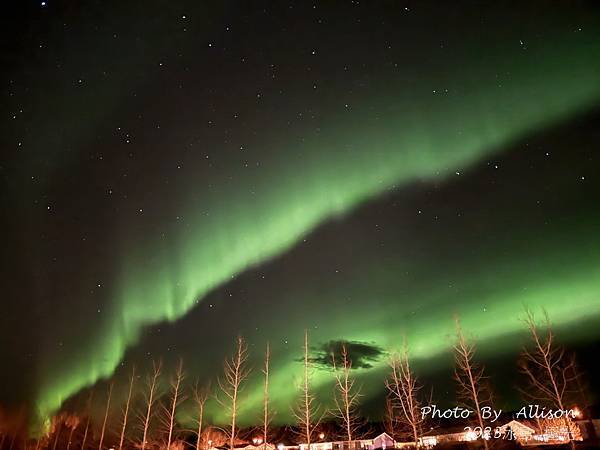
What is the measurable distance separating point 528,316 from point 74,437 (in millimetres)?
80090

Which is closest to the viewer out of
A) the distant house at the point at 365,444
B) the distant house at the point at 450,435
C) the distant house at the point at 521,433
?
the distant house at the point at 521,433

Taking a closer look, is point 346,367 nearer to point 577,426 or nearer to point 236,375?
point 236,375

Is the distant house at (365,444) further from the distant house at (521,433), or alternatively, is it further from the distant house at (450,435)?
the distant house at (521,433)

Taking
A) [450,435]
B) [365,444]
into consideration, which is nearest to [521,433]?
[450,435]

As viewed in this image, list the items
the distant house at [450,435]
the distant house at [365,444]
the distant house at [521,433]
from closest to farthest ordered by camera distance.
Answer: the distant house at [521,433] → the distant house at [365,444] → the distant house at [450,435]

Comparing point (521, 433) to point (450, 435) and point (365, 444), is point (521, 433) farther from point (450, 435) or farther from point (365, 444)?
point (365, 444)

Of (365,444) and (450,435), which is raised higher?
(450,435)

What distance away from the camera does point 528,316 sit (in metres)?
32.3

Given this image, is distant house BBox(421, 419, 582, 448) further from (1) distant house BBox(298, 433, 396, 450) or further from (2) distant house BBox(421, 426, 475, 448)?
(1) distant house BBox(298, 433, 396, 450)

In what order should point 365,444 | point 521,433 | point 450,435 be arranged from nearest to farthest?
point 521,433 → point 365,444 → point 450,435

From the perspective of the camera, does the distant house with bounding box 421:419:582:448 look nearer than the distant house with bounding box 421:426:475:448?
Yes

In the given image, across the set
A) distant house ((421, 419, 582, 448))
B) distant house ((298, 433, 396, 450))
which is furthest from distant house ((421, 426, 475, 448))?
distant house ((298, 433, 396, 450))

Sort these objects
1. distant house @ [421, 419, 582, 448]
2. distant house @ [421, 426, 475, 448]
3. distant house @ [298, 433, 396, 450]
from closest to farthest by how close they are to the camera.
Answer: distant house @ [421, 419, 582, 448], distant house @ [298, 433, 396, 450], distant house @ [421, 426, 475, 448]


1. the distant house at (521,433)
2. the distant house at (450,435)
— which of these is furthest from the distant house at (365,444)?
the distant house at (521,433)
